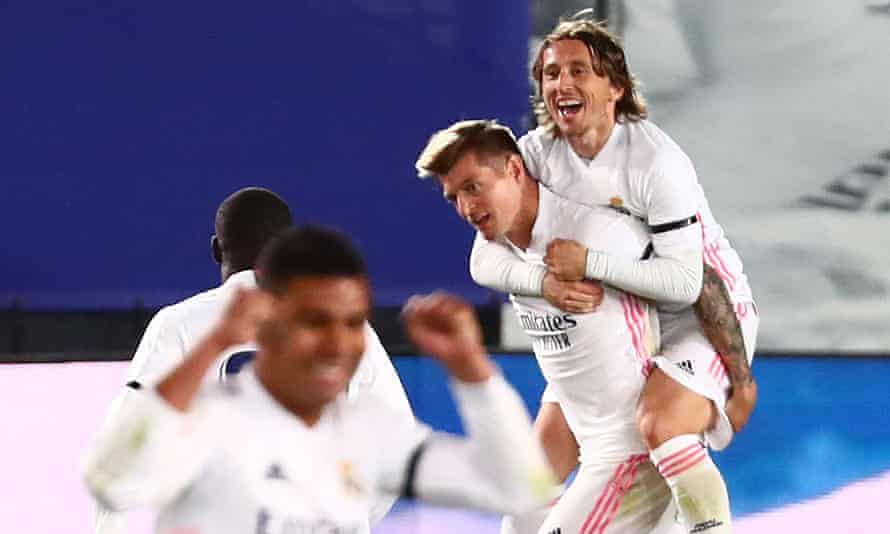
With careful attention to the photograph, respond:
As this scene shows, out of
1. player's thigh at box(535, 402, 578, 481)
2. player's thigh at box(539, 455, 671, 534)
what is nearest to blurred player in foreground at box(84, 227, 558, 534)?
player's thigh at box(539, 455, 671, 534)

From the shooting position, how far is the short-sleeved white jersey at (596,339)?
14.3 feet

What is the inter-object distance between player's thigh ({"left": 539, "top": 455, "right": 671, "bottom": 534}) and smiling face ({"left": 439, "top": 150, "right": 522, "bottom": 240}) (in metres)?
0.64

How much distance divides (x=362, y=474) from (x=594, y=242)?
1.84 metres

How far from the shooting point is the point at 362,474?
2592mm

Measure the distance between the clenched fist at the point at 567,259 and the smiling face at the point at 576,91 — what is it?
0.27 metres

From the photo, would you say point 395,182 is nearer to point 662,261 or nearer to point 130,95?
point 130,95

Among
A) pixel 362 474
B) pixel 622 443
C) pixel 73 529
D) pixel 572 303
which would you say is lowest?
pixel 73 529

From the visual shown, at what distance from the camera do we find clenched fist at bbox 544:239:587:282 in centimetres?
429

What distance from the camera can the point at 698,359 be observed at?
14.7 ft

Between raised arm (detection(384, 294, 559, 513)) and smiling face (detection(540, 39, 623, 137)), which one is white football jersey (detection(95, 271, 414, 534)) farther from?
smiling face (detection(540, 39, 623, 137))

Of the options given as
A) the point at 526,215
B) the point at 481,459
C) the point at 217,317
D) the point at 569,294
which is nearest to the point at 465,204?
the point at 526,215

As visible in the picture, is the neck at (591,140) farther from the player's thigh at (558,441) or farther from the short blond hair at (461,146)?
the player's thigh at (558,441)

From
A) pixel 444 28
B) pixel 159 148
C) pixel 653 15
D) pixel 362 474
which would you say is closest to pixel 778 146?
pixel 653 15

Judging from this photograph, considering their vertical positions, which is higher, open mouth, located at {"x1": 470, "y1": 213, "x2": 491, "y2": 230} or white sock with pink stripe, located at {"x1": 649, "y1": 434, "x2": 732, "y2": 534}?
open mouth, located at {"x1": 470, "y1": 213, "x2": 491, "y2": 230}
